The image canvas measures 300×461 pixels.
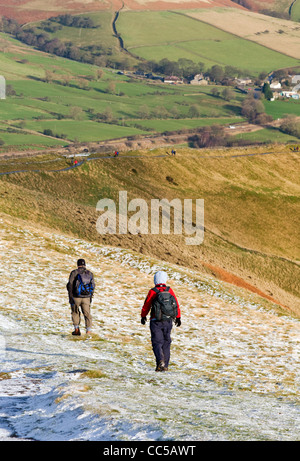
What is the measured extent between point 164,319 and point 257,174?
8582cm

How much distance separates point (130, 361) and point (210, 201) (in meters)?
65.1

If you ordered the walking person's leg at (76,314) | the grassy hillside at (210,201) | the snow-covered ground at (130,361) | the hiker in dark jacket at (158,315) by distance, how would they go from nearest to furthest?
1. the snow-covered ground at (130,361)
2. the hiker in dark jacket at (158,315)
3. the walking person's leg at (76,314)
4. the grassy hillside at (210,201)

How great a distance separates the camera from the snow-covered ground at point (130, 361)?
1077 cm

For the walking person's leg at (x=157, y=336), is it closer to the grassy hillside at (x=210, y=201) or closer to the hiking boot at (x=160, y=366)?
the hiking boot at (x=160, y=366)

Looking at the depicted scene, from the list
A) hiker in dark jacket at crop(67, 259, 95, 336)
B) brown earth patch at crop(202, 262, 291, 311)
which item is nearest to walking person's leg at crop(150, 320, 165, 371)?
hiker in dark jacket at crop(67, 259, 95, 336)

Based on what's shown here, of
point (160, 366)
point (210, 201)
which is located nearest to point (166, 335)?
point (160, 366)

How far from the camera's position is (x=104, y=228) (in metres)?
51.4

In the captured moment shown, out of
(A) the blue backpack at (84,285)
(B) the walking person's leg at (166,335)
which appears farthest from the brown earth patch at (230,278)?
(B) the walking person's leg at (166,335)

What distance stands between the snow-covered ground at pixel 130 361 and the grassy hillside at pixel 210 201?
14447mm

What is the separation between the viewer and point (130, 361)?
701 inches

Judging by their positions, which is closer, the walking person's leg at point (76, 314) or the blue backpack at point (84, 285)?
the blue backpack at point (84, 285)

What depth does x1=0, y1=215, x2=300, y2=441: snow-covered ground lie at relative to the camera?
10.8 meters

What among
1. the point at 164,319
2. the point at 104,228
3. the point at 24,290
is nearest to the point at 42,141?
the point at 104,228

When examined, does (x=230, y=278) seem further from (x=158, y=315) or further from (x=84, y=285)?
(x=158, y=315)
